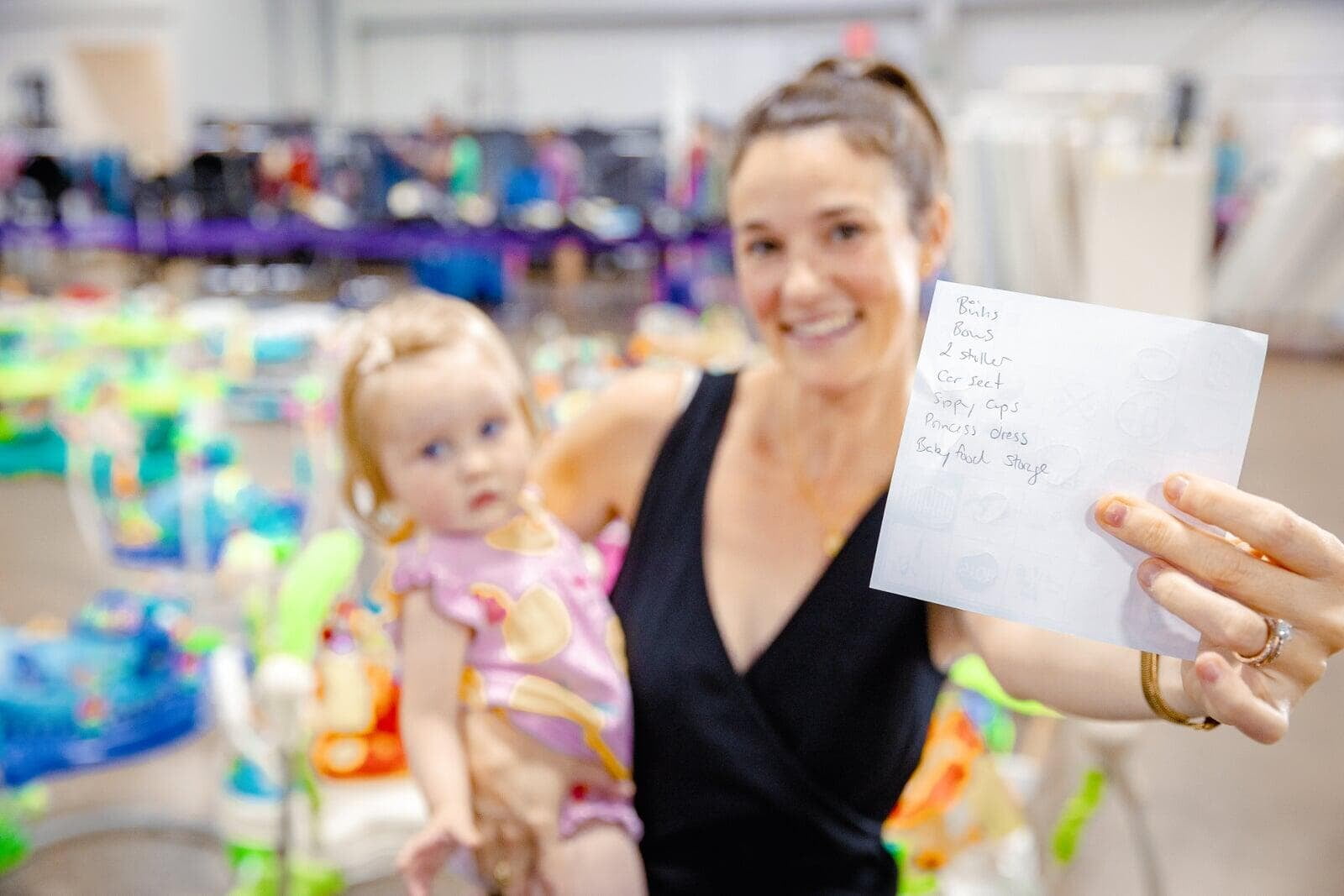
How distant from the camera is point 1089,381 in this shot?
60cm

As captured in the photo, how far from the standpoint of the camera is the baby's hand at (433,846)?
853 millimetres

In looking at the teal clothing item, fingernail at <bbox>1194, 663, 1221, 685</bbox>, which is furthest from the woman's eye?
the teal clothing item

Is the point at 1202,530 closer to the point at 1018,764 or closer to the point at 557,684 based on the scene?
the point at 557,684

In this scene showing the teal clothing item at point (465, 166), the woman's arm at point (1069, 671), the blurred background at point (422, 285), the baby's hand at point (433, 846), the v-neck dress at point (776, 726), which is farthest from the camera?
the teal clothing item at point (465, 166)

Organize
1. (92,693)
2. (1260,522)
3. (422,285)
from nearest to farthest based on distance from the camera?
(1260,522) → (92,693) → (422,285)

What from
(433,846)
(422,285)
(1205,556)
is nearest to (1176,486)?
(1205,556)

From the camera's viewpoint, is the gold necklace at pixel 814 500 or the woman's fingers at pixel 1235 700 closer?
the woman's fingers at pixel 1235 700

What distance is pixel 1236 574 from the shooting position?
601mm

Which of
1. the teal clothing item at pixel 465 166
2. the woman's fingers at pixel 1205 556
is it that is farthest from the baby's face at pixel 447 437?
the teal clothing item at pixel 465 166

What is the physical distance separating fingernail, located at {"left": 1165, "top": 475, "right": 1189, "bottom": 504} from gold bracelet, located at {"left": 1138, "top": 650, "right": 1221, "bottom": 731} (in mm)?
133

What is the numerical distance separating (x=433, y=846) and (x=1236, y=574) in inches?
23.8

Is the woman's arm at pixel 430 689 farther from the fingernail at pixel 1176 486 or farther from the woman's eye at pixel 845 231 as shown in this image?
the fingernail at pixel 1176 486

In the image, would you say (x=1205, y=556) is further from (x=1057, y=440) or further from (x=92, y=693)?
(x=92, y=693)

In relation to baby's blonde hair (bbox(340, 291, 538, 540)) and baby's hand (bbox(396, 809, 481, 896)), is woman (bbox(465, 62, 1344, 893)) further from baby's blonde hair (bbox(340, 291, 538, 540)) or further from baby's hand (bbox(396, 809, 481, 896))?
baby's blonde hair (bbox(340, 291, 538, 540))
